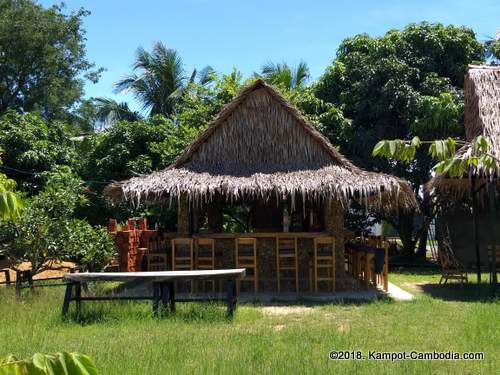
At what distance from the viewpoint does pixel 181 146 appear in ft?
58.1

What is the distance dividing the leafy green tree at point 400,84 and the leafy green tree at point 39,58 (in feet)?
41.6

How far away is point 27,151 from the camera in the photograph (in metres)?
16.8

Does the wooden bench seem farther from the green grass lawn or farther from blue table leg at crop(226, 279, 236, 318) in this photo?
the green grass lawn

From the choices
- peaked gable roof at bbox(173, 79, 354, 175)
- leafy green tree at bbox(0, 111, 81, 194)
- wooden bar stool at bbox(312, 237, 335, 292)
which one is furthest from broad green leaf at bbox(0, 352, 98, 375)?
leafy green tree at bbox(0, 111, 81, 194)

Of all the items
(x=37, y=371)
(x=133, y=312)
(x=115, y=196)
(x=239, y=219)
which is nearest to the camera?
(x=37, y=371)

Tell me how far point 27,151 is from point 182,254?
318 inches

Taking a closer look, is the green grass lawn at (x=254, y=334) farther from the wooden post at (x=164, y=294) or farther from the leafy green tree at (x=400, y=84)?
the leafy green tree at (x=400, y=84)

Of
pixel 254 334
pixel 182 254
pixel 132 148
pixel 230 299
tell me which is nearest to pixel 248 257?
pixel 182 254

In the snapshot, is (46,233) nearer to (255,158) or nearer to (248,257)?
(248,257)

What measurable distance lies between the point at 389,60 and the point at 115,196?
10.2 m

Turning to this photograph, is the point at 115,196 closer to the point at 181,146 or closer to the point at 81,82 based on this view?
the point at 181,146

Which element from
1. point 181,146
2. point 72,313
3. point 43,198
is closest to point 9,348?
point 72,313

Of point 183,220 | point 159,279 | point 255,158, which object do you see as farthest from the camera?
point 255,158

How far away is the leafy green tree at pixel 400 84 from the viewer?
17.3 m
